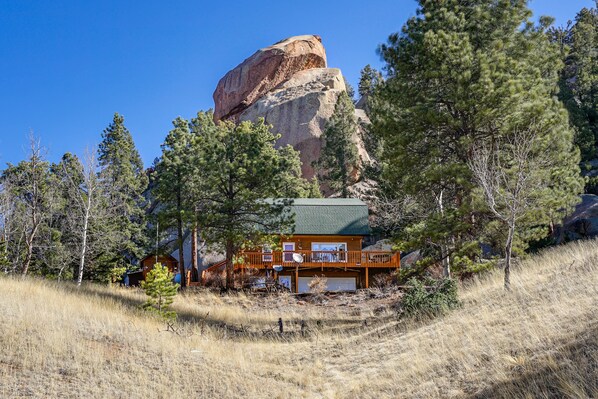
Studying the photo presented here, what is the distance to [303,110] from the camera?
52.1m

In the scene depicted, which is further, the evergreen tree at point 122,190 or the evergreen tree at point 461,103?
the evergreen tree at point 122,190

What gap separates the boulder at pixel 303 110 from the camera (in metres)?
50.3

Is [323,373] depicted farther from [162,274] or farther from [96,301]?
[96,301]

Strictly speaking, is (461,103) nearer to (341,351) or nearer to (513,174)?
(513,174)

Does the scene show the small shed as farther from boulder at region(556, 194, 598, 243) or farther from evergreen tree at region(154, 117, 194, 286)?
boulder at region(556, 194, 598, 243)

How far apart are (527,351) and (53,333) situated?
906 centimetres

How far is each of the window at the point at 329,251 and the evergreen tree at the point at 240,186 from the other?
455 cm

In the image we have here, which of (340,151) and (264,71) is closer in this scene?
(340,151)

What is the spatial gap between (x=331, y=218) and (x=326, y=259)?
3600mm

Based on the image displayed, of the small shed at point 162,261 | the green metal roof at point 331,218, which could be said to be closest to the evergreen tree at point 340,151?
the green metal roof at point 331,218

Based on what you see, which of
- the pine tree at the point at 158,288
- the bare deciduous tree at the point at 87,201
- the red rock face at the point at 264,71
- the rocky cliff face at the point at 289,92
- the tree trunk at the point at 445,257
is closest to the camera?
the tree trunk at the point at 445,257

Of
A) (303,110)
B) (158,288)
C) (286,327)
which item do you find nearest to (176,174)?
(158,288)

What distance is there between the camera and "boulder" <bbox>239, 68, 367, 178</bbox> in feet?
165

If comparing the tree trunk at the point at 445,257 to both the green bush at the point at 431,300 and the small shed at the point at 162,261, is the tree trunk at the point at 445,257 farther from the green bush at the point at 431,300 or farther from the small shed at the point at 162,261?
the small shed at the point at 162,261
